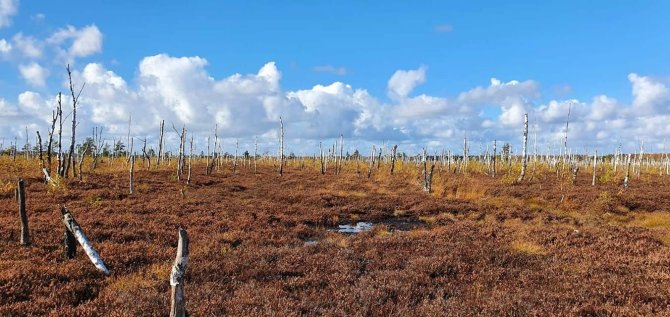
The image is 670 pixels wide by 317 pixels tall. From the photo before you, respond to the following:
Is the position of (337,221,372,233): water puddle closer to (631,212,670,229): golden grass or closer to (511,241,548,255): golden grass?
(511,241,548,255): golden grass

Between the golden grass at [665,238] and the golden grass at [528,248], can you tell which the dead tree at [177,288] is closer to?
the golden grass at [528,248]

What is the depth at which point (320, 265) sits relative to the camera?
13508 mm

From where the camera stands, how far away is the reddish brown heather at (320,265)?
9602 millimetres

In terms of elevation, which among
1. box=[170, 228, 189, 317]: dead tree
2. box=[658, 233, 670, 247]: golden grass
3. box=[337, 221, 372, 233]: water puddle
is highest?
box=[170, 228, 189, 317]: dead tree

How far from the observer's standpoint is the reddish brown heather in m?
9.60

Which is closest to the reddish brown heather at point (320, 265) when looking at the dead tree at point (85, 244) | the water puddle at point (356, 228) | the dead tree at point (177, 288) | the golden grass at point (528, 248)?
the golden grass at point (528, 248)

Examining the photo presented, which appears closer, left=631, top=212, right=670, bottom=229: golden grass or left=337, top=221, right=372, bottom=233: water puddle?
left=337, top=221, right=372, bottom=233: water puddle

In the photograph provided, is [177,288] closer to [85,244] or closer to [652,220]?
[85,244]

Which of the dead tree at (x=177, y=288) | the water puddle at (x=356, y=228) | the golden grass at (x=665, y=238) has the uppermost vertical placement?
the dead tree at (x=177, y=288)

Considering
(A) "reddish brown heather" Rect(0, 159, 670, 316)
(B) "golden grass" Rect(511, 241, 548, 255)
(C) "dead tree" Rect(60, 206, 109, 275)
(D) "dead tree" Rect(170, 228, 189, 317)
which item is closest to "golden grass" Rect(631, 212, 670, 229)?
(A) "reddish brown heather" Rect(0, 159, 670, 316)

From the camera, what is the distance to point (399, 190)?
43.8 m

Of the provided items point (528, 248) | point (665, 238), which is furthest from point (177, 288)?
point (665, 238)

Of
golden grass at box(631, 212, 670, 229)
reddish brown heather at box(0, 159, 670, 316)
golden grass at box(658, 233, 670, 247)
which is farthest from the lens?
golden grass at box(631, 212, 670, 229)

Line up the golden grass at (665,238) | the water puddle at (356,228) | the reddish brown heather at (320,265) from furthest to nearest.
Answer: the water puddle at (356,228), the golden grass at (665,238), the reddish brown heather at (320,265)
